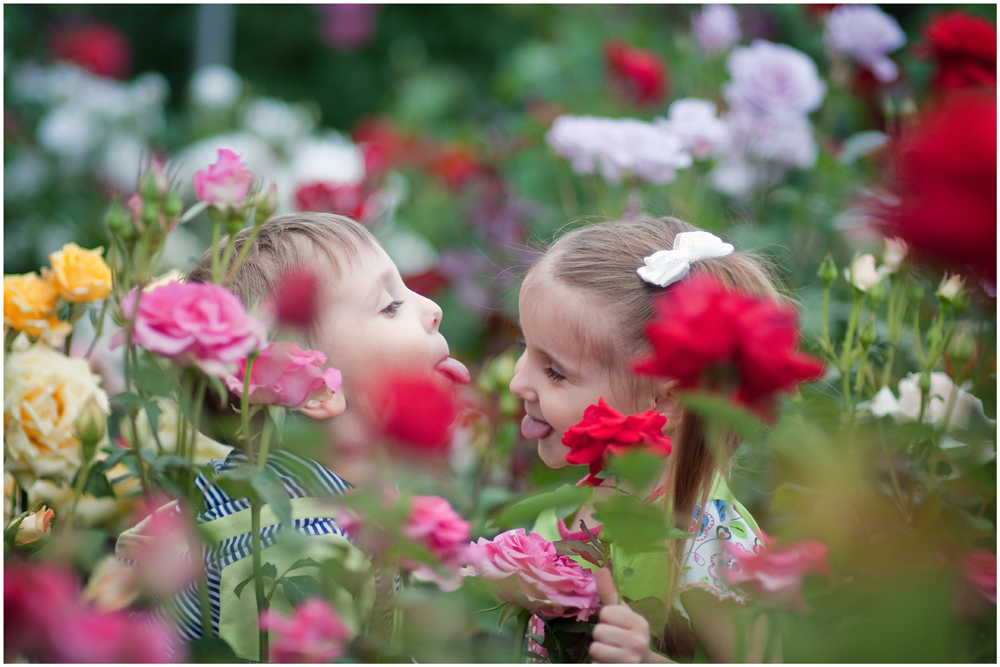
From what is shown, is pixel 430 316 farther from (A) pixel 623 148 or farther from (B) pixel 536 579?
(A) pixel 623 148

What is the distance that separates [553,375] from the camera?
98 centimetres

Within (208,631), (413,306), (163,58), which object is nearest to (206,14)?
(163,58)

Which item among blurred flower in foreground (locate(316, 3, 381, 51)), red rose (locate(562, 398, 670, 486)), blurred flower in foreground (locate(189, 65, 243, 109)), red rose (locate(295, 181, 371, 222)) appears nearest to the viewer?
red rose (locate(562, 398, 670, 486))

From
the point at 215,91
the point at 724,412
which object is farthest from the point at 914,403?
the point at 215,91

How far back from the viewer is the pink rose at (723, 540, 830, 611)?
522 millimetres

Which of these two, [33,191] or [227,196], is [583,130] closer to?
[227,196]

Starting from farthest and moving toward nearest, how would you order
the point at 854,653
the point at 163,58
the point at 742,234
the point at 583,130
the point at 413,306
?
the point at 163,58
the point at 742,234
the point at 583,130
the point at 413,306
the point at 854,653

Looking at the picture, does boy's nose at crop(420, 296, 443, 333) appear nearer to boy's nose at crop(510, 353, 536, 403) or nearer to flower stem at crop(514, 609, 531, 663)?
boy's nose at crop(510, 353, 536, 403)

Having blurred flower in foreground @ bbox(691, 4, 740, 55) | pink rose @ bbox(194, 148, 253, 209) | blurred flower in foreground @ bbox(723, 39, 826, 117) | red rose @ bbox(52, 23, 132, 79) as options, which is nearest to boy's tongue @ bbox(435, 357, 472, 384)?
pink rose @ bbox(194, 148, 253, 209)

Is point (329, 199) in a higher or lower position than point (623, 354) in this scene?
lower

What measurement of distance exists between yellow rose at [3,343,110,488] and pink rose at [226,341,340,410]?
278 millimetres

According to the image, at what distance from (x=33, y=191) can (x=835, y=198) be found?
7.99ft

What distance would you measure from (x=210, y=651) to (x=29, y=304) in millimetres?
429

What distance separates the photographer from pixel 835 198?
68.0 inches
